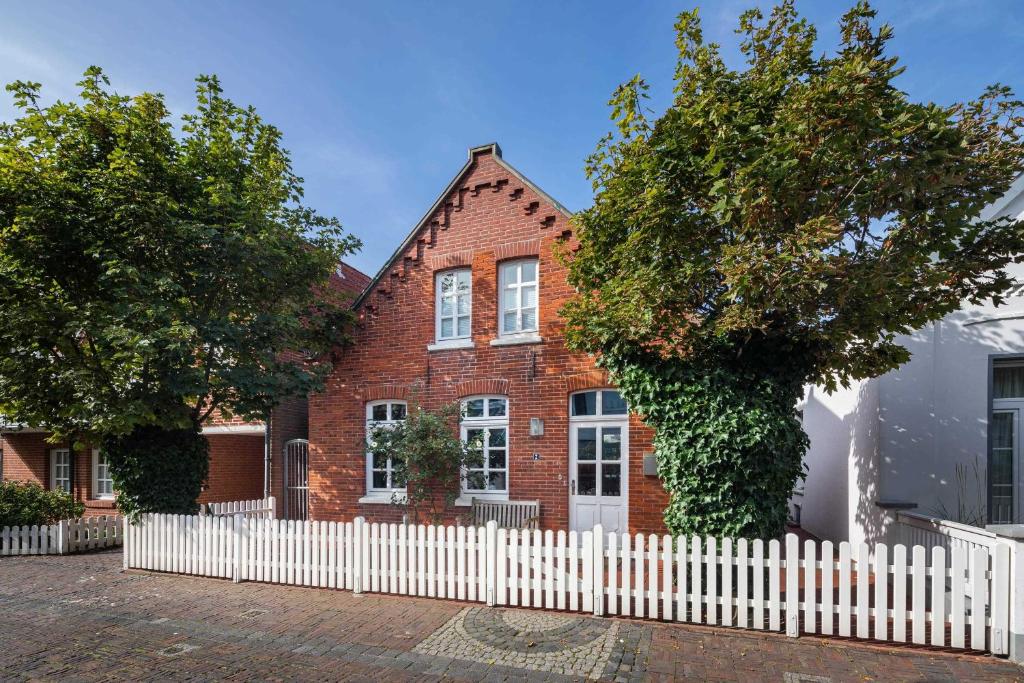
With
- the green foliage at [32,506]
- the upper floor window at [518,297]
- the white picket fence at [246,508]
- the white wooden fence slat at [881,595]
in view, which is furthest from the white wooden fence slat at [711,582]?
the green foliage at [32,506]

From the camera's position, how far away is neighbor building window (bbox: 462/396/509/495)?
35.2 feet

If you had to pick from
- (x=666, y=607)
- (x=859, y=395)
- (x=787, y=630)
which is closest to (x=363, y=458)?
(x=666, y=607)

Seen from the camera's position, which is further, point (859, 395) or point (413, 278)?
point (413, 278)

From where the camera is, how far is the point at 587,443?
10281mm

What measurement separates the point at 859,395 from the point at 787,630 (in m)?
5.81

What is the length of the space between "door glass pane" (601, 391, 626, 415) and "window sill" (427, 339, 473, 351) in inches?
109

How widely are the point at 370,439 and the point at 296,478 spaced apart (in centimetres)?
366

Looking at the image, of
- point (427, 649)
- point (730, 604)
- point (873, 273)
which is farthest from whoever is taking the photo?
point (730, 604)

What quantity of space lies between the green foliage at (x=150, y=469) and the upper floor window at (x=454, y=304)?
505cm

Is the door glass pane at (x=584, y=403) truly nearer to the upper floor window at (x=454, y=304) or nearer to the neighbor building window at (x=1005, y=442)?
the upper floor window at (x=454, y=304)

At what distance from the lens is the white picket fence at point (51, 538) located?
1155 cm

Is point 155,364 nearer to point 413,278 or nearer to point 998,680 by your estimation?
point 413,278

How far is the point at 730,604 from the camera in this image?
246 inches

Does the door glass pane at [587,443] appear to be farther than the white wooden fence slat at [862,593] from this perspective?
Yes
